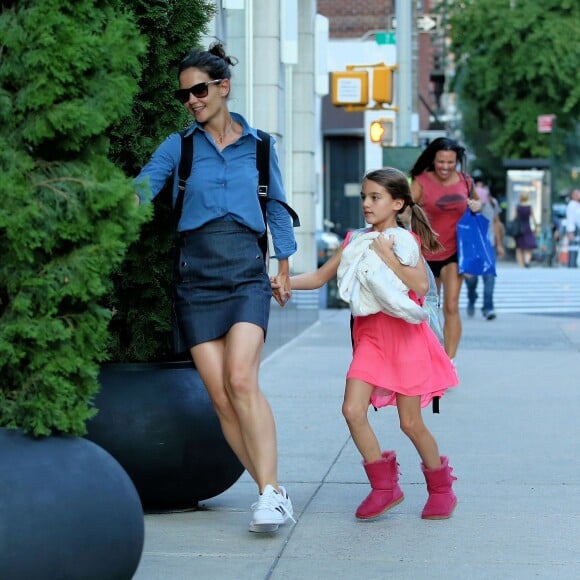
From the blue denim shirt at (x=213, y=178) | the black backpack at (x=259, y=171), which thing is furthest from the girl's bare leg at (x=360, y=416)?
the blue denim shirt at (x=213, y=178)

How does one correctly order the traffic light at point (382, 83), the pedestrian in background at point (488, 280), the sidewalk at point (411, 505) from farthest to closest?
the traffic light at point (382, 83) < the pedestrian in background at point (488, 280) < the sidewalk at point (411, 505)

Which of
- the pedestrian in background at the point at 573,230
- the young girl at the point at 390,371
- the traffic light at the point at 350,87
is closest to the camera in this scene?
the young girl at the point at 390,371

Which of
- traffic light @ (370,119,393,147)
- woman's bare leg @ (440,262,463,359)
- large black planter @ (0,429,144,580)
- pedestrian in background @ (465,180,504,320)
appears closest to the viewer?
large black planter @ (0,429,144,580)

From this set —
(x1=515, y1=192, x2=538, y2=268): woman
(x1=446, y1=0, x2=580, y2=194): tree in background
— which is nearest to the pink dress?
(x1=515, y1=192, x2=538, y2=268): woman

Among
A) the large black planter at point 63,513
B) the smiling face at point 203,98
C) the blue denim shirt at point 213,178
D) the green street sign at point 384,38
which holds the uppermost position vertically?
the green street sign at point 384,38

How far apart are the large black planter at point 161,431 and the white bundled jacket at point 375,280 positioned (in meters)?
0.74

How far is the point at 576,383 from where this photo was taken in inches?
440

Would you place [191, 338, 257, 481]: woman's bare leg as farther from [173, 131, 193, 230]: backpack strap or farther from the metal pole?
the metal pole

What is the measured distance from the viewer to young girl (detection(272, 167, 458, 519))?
Answer: 20.0 feet

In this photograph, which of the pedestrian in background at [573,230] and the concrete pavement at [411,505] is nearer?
the concrete pavement at [411,505]

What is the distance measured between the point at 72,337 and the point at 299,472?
3154 mm

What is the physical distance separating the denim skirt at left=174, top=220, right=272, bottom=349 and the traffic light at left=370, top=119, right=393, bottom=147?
14767 mm

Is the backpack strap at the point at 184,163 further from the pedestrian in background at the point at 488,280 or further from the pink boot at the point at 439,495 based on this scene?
the pedestrian in background at the point at 488,280

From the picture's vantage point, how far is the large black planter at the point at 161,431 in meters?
5.81
